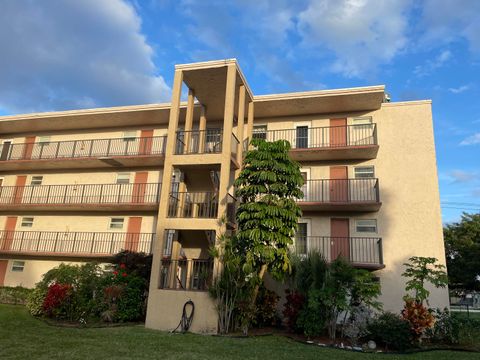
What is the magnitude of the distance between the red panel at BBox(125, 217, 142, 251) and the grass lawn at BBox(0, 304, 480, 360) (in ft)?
24.4

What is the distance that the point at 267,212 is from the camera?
12945 millimetres

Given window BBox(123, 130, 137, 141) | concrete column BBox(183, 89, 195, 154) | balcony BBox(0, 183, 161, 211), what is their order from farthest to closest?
window BBox(123, 130, 137, 141)
balcony BBox(0, 183, 161, 211)
concrete column BBox(183, 89, 195, 154)

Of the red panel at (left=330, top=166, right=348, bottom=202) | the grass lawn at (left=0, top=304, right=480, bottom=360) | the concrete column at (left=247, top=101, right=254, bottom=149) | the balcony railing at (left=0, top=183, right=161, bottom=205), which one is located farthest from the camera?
the balcony railing at (left=0, top=183, right=161, bottom=205)

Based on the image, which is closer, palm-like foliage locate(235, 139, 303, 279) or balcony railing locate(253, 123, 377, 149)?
palm-like foliage locate(235, 139, 303, 279)

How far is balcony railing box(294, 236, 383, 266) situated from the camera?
16984mm

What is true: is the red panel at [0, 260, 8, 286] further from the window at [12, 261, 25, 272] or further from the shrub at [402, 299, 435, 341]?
the shrub at [402, 299, 435, 341]

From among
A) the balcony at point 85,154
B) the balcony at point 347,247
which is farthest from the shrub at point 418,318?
the balcony at point 85,154

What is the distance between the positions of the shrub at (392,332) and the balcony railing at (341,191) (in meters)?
6.09

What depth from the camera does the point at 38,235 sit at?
2200 centimetres

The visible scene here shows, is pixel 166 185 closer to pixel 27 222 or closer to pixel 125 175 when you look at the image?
pixel 125 175

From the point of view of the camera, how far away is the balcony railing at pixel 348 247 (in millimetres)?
16984

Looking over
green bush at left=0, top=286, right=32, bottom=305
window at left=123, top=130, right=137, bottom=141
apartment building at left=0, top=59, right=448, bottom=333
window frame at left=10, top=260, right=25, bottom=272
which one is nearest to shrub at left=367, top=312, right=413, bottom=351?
apartment building at left=0, top=59, right=448, bottom=333

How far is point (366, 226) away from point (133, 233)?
482 inches

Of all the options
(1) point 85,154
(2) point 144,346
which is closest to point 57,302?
(2) point 144,346
